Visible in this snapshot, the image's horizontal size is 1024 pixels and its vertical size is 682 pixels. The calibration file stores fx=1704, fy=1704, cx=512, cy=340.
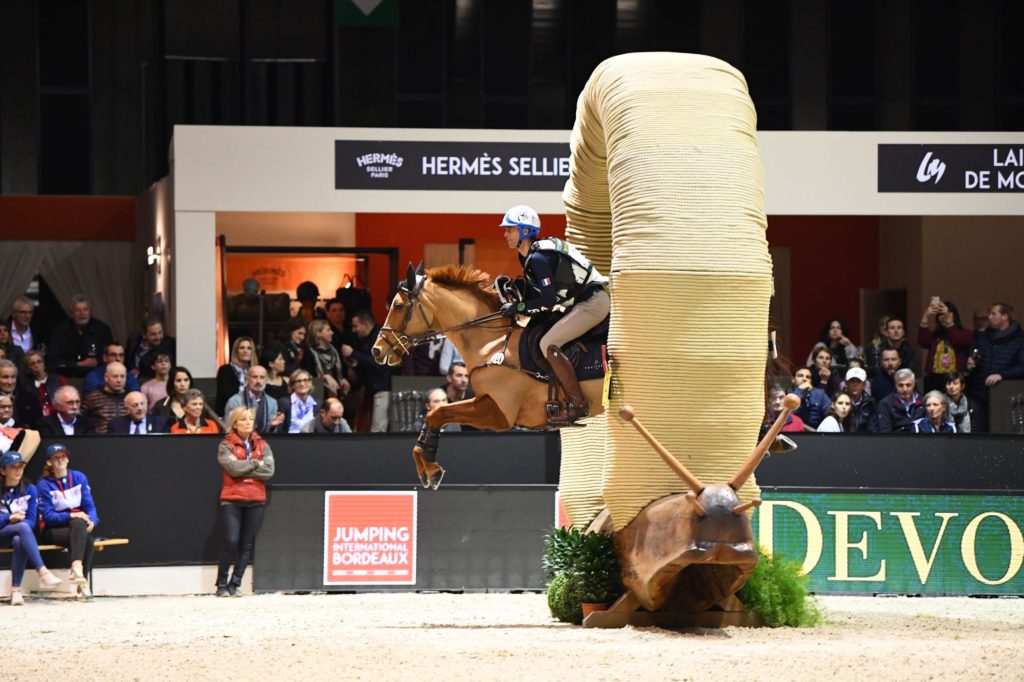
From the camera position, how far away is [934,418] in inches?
701

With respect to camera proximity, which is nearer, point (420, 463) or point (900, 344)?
point (420, 463)

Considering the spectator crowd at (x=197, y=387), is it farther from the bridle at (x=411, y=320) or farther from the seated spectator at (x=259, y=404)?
the bridle at (x=411, y=320)

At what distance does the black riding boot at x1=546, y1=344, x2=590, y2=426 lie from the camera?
12.8m

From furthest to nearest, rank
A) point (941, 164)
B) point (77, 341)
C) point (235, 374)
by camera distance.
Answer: point (941, 164), point (77, 341), point (235, 374)

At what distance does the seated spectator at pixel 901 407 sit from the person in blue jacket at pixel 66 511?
8.18 meters

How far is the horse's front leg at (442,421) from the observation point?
43.2 ft

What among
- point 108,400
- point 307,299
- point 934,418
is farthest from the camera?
point 307,299

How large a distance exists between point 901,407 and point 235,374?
711 cm

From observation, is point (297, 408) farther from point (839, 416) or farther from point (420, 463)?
point (839, 416)

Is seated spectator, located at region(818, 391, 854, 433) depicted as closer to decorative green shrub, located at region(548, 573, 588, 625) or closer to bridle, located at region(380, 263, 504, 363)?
decorative green shrub, located at region(548, 573, 588, 625)

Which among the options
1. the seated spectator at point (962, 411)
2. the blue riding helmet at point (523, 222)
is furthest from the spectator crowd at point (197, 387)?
the seated spectator at point (962, 411)

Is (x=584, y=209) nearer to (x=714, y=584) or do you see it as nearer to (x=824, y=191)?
(x=714, y=584)

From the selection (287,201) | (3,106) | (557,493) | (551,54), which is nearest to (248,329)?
(287,201)

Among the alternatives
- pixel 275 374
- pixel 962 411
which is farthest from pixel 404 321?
pixel 962 411
